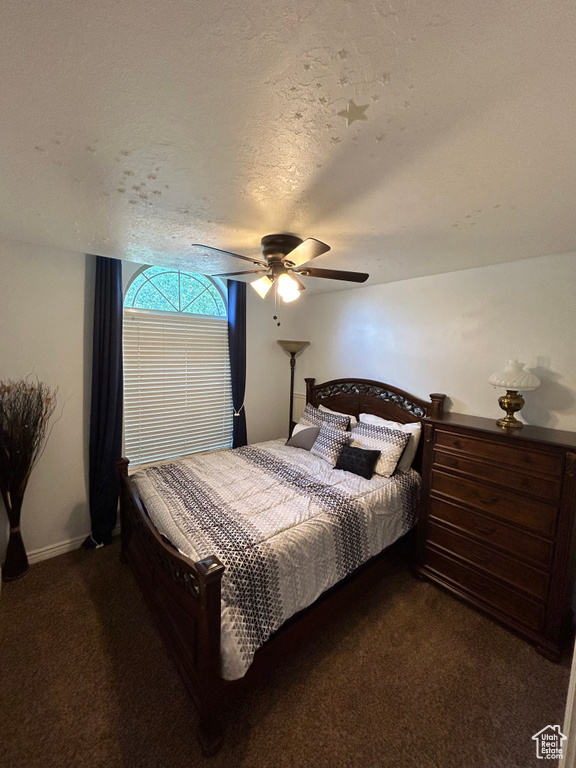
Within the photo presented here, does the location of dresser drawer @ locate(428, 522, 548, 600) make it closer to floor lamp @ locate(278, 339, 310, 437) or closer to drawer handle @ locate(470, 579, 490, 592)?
drawer handle @ locate(470, 579, 490, 592)

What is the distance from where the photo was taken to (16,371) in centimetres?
229

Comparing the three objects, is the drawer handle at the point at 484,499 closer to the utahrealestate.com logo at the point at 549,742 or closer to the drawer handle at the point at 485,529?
the drawer handle at the point at 485,529

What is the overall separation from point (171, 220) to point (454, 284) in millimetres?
2335

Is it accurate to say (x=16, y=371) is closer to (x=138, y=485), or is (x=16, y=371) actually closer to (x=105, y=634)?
(x=138, y=485)

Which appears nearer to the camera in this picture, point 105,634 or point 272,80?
point 272,80

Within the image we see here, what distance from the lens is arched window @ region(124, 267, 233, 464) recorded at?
285 centimetres

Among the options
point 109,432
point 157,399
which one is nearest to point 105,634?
point 109,432

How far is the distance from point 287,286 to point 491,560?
230 cm

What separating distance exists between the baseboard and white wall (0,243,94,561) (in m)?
0.03

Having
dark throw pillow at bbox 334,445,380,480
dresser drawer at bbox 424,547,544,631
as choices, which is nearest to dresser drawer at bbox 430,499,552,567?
dresser drawer at bbox 424,547,544,631

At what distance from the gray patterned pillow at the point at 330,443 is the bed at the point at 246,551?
4.2 inches

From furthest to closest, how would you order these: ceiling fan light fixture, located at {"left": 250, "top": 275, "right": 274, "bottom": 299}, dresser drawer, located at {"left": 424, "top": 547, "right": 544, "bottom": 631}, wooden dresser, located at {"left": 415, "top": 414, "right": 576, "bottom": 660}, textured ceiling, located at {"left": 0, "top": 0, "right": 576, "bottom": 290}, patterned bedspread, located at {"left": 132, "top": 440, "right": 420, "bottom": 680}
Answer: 1. ceiling fan light fixture, located at {"left": 250, "top": 275, "right": 274, "bottom": 299}
2. dresser drawer, located at {"left": 424, "top": 547, "right": 544, "bottom": 631}
3. wooden dresser, located at {"left": 415, "top": 414, "right": 576, "bottom": 660}
4. patterned bedspread, located at {"left": 132, "top": 440, "right": 420, "bottom": 680}
5. textured ceiling, located at {"left": 0, "top": 0, "right": 576, "bottom": 290}

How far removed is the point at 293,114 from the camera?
3.17 feet

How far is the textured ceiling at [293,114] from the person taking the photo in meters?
0.70
